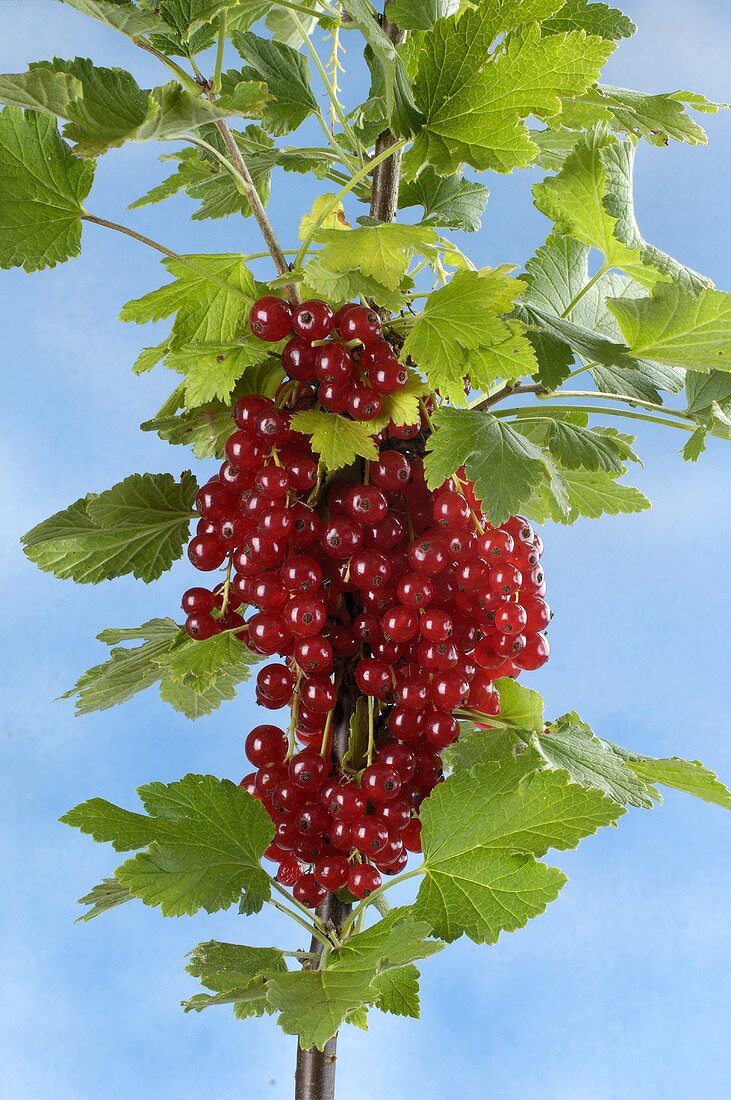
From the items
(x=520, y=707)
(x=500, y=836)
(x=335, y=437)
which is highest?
(x=335, y=437)

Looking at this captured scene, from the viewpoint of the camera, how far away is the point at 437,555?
0.81 metres

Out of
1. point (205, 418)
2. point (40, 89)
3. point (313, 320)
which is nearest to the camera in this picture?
point (40, 89)

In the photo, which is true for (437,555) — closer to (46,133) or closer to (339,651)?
(339,651)

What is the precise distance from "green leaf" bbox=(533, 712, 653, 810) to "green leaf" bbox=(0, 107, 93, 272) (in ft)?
1.61

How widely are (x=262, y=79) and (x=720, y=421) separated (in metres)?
0.45

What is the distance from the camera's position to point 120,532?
38.3 inches

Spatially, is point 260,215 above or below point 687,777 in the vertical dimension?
above

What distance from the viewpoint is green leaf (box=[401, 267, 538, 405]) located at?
0.79 meters

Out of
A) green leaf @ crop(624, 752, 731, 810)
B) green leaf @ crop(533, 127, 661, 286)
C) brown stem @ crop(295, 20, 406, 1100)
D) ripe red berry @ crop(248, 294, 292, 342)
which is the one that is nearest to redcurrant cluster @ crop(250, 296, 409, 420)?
ripe red berry @ crop(248, 294, 292, 342)

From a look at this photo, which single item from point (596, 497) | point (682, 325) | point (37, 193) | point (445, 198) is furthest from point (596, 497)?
point (37, 193)

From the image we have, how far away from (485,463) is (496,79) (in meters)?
0.25

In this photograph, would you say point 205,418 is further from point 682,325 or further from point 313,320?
point 682,325

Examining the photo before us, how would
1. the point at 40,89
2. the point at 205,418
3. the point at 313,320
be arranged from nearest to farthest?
the point at 40,89
the point at 313,320
the point at 205,418

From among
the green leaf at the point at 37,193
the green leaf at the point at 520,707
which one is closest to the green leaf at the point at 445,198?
the green leaf at the point at 37,193
